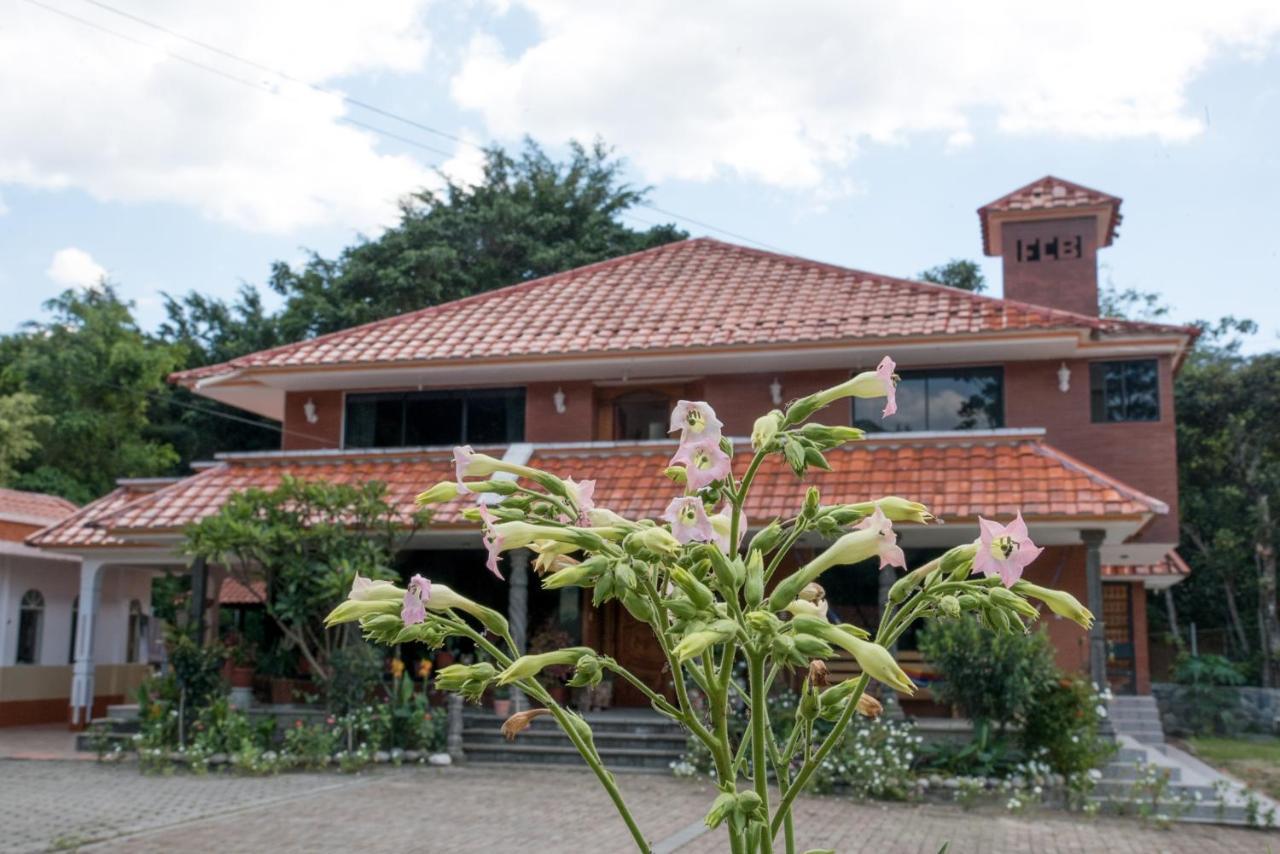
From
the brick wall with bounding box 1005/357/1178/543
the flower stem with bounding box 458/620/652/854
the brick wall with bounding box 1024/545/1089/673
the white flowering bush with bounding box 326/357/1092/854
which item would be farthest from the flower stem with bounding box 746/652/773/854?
the brick wall with bounding box 1005/357/1178/543

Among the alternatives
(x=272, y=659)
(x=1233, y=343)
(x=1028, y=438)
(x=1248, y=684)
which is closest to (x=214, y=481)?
(x=272, y=659)

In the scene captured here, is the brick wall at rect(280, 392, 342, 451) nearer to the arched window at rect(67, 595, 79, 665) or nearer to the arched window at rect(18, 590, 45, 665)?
the arched window at rect(18, 590, 45, 665)

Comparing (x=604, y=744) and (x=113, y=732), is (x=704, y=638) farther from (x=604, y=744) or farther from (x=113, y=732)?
(x=113, y=732)

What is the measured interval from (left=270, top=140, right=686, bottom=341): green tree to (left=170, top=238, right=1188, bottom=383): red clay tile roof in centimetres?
1099

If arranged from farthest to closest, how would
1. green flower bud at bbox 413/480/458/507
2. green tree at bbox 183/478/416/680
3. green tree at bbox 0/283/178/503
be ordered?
green tree at bbox 0/283/178/503, green tree at bbox 183/478/416/680, green flower bud at bbox 413/480/458/507

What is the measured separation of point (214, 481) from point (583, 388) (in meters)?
5.88

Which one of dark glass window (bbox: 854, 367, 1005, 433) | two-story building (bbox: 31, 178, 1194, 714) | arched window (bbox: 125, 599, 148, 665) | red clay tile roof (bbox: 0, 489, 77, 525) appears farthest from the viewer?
arched window (bbox: 125, 599, 148, 665)

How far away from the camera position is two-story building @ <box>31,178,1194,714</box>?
1617cm

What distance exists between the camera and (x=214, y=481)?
18.9m

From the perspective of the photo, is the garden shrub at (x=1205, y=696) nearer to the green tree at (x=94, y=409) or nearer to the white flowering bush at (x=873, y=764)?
the white flowering bush at (x=873, y=764)

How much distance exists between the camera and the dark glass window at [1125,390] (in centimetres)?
1755

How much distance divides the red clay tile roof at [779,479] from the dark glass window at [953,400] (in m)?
1.31

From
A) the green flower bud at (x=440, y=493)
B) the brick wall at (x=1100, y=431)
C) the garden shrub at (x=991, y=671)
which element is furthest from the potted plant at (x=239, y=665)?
the green flower bud at (x=440, y=493)

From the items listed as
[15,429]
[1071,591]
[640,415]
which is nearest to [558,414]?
[640,415]
